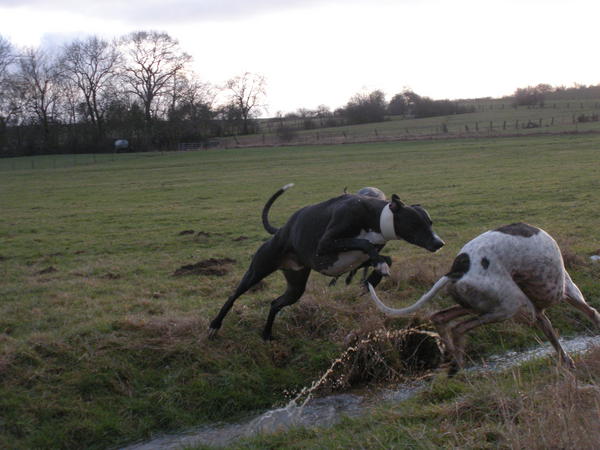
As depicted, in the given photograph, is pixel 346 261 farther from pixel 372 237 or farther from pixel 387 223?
pixel 387 223

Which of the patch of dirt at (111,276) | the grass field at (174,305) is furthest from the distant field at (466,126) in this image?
the patch of dirt at (111,276)

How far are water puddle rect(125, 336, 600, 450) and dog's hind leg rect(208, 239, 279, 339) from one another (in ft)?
4.94

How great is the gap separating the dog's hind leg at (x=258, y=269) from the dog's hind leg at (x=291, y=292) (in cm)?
27

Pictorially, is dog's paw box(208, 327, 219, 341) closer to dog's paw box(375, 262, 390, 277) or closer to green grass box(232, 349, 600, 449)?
green grass box(232, 349, 600, 449)

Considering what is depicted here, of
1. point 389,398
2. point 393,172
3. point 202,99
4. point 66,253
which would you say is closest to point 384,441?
point 389,398

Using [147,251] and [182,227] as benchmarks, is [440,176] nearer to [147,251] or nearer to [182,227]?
[182,227]

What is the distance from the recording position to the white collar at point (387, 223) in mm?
6344

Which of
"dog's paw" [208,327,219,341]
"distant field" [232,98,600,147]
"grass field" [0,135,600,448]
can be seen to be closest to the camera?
"grass field" [0,135,600,448]

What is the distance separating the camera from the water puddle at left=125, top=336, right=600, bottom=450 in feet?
21.1

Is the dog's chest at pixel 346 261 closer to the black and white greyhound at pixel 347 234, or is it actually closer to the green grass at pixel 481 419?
the black and white greyhound at pixel 347 234

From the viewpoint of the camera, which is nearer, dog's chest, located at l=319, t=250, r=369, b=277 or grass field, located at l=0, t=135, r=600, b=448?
dog's chest, located at l=319, t=250, r=369, b=277

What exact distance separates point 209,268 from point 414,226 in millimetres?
6524

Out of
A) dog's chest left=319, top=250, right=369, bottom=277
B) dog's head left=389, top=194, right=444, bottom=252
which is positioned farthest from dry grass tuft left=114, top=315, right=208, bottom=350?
dog's head left=389, top=194, right=444, bottom=252

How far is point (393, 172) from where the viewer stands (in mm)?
32125
